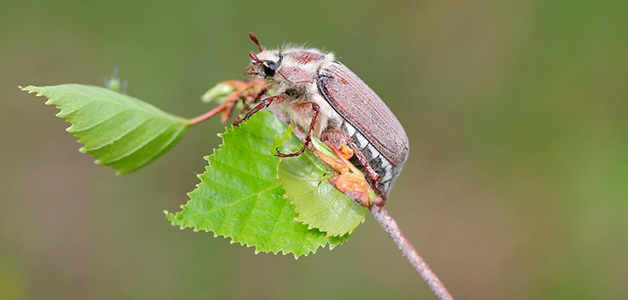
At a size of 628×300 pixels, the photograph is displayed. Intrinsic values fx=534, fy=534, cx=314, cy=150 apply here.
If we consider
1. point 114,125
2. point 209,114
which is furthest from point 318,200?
point 114,125

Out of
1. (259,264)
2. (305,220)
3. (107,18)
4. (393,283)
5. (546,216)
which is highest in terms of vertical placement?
(107,18)

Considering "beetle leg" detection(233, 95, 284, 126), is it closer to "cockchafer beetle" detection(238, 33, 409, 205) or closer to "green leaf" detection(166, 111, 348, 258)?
"cockchafer beetle" detection(238, 33, 409, 205)

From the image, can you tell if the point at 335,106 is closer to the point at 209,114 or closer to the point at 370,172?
the point at 370,172

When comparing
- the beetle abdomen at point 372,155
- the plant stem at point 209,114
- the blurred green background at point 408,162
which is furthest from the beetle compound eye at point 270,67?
the blurred green background at point 408,162

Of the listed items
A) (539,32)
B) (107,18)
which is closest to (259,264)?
(107,18)

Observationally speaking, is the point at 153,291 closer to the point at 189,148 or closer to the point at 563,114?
the point at 189,148
